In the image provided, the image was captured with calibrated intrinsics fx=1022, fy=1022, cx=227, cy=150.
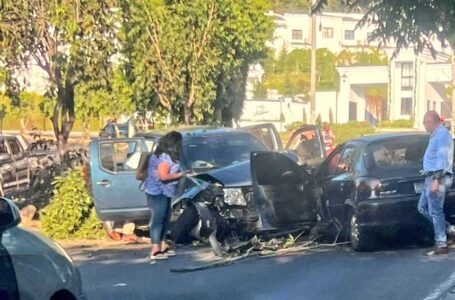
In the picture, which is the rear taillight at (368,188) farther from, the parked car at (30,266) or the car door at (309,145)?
the parked car at (30,266)

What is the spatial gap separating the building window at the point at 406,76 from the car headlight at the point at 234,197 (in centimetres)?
4543

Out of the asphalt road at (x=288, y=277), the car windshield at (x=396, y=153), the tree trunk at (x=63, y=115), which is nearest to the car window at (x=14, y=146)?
the tree trunk at (x=63, y=115)

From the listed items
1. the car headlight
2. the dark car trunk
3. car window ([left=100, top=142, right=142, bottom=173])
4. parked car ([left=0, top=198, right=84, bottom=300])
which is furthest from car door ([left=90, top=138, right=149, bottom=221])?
parked car ([left=0, top=198, right=84, bottom=300])

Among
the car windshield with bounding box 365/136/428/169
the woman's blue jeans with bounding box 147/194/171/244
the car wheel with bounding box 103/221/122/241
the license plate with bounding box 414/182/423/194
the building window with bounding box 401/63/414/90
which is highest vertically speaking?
the building window with bounding box 401/63/414/90

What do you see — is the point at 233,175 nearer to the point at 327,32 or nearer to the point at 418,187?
the point at 418,187

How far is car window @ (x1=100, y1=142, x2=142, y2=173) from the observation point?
16281mm

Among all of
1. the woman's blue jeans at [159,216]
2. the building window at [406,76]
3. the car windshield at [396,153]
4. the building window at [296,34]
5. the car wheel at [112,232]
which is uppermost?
the building window at [296,34]

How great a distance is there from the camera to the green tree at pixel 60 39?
1930cm

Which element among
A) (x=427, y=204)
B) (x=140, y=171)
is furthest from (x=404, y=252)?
(x=140, y=171)

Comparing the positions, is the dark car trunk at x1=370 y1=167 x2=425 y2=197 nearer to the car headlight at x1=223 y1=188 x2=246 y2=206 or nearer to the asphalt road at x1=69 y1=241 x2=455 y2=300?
the asphalt road at x1=69 y1=241 x2=455 y2=300

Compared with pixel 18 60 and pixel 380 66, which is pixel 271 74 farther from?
pixel 18 60

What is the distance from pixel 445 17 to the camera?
30.7 ft

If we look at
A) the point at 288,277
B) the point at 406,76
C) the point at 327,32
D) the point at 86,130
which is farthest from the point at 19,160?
the point at 327,32

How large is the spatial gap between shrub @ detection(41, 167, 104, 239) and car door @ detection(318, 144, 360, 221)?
4534mm
